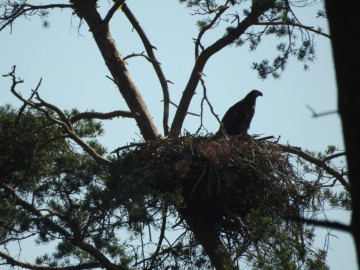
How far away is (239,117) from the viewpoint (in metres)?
9.41

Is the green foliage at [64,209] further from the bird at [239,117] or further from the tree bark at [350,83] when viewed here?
the tree bark at [350,83]

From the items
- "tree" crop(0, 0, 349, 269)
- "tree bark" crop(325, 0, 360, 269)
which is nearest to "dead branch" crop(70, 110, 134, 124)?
"tree" crop(0, 0, 349, 269)

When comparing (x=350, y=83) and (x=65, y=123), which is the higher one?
(x=65, y=123)

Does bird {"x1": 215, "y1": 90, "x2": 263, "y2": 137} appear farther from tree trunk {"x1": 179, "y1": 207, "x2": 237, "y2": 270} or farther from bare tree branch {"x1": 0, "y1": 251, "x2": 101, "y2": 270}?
bare tree branch {"x1": 0, "y1": 251, "x2": 101, "y2": 270}

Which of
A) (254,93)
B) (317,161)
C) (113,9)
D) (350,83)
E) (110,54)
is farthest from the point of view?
(254,93)

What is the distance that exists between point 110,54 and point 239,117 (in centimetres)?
220

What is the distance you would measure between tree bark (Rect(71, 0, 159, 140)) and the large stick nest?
121cm

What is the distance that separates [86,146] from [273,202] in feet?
7.05

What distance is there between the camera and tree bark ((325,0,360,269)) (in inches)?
51.8

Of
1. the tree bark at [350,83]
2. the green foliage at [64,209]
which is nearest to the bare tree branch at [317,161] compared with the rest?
the green foliage at [64,209]

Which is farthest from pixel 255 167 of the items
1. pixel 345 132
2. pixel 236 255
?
pixel 345 132

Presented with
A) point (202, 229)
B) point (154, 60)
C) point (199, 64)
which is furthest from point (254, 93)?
point (202, 229)

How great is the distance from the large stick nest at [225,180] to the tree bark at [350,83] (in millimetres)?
5476

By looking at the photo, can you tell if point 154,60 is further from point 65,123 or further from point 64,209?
point 64,209
